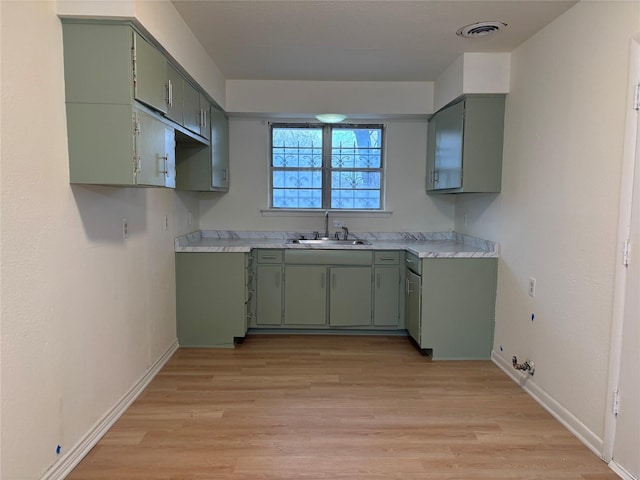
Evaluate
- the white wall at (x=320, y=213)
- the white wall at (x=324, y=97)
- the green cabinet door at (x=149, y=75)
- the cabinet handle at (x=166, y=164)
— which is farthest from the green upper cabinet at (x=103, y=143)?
the white wall at (x=320, y=213)

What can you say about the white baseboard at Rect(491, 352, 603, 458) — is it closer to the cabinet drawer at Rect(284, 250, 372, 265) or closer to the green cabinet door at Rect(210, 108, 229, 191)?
the cabinet drawer at Rect(284, 250, 372, 265)

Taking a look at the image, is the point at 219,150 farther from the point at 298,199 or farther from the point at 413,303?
the point at 413,303

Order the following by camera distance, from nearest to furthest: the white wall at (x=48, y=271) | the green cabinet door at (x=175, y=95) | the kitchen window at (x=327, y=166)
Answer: the white wall at (x=48, y=271) → the green cabinet door at (x=175, y=95) → the kitchen window at (x=327, y=166)

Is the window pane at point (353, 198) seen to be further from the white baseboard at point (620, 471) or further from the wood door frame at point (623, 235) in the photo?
the white baseboard at point (620, 471)

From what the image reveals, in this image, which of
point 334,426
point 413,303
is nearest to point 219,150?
point 413,303

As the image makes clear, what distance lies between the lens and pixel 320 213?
4566 mm

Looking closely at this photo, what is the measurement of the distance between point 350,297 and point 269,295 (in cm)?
77

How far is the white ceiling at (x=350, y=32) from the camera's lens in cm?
248

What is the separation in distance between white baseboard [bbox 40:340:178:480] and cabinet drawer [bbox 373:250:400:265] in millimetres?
2076

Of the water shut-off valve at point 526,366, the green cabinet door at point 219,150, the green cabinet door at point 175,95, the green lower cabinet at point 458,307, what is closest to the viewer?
the green cabinet door at point 175,95

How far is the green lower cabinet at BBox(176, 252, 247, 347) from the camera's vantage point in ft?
12.1

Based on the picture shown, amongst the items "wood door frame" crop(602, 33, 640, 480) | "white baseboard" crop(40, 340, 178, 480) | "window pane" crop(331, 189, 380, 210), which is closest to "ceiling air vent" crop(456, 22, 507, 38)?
"wood door frame" crop(602, 33, 640, 480)

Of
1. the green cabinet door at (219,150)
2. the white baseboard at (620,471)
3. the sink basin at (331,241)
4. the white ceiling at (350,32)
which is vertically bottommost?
the white baseboard at (620,471)

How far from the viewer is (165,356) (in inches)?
133
